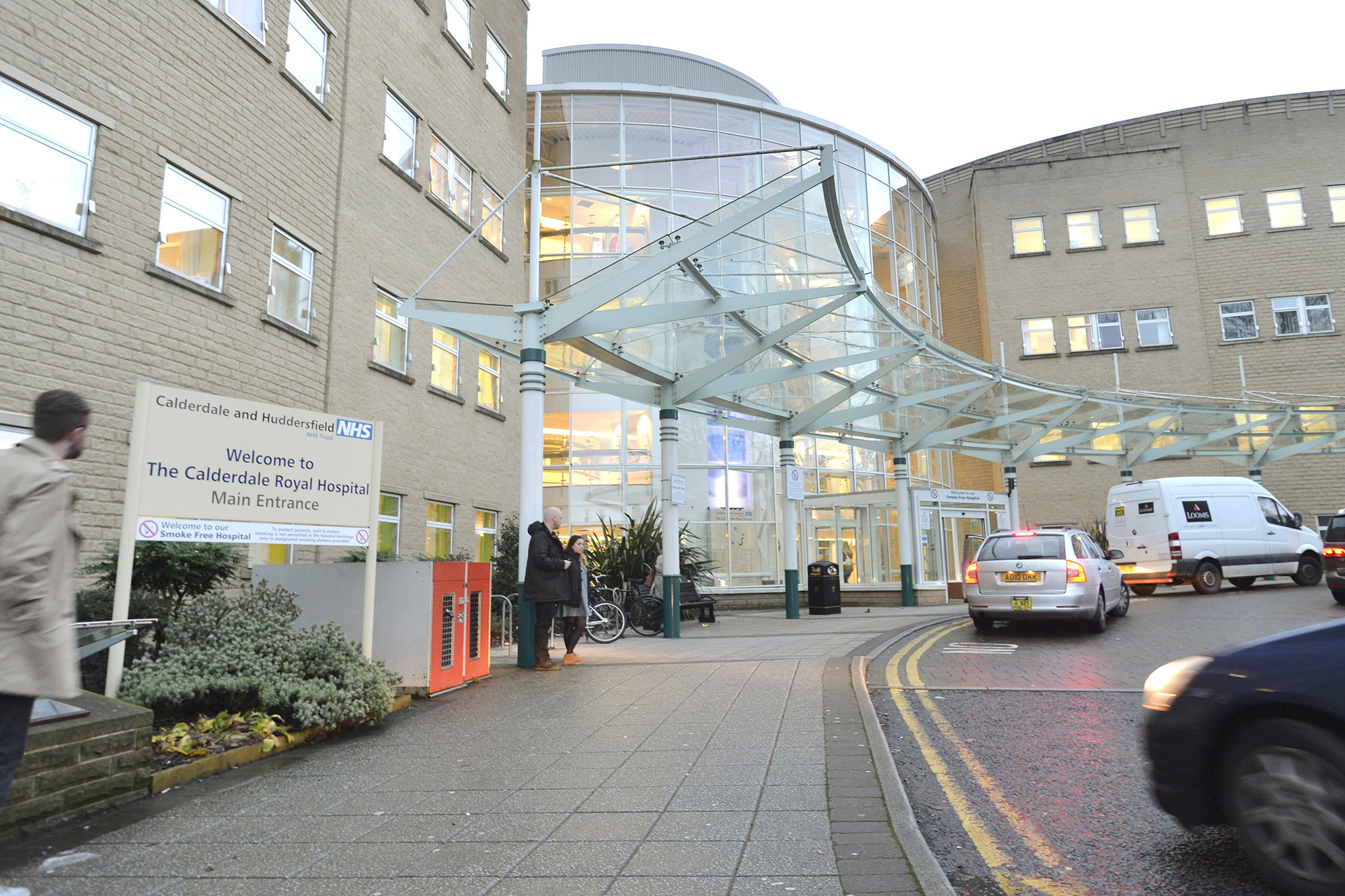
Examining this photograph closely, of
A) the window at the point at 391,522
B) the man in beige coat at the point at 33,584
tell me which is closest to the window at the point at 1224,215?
the window at the point at 391,522

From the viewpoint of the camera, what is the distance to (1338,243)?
34000 millimetres

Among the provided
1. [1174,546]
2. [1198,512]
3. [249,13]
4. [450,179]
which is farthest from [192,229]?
[1198,512]

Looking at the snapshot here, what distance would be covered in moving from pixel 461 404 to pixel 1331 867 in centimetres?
1633

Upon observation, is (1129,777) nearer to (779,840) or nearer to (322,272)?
(779,840)

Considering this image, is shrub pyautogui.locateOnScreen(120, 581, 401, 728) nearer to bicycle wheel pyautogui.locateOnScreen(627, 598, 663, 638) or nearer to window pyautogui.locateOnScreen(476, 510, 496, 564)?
bicycle wheel pyautogui.locateOnScreen(627, 598, 663, 638)

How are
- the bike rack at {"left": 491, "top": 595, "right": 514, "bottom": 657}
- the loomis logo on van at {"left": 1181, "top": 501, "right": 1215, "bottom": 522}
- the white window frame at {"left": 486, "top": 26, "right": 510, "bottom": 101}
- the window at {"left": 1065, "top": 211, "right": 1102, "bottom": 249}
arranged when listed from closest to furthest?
the bike rack at {"left": 491, "top": 595, "right": 514, "bottom": 657}
the loomis logo on van at {"left": 1181, "top": 501, "right": 1215, "bottom": 522}
the white window frame at {"left": 486, "top": 26, "right": 510, "bottom": 101}
the window at {"left": 1065, "top": 211, "right": 1102, "bottom": 249}

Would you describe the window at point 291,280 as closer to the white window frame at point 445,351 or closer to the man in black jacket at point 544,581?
the white window frame at point 445,351

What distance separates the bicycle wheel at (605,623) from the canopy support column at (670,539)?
0.80 metres

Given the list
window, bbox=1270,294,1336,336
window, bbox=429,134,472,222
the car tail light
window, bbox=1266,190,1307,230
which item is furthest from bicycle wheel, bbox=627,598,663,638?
window, bbox=1266,190,1307,230

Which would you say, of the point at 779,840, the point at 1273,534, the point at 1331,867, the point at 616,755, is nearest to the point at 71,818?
the point at 616,755

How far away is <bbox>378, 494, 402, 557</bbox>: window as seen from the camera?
1508 centimetres

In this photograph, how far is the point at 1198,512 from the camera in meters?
19.8

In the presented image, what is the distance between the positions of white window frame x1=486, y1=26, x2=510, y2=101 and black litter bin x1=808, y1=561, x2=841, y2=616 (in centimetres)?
1367

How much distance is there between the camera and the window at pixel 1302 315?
33531mm
